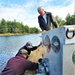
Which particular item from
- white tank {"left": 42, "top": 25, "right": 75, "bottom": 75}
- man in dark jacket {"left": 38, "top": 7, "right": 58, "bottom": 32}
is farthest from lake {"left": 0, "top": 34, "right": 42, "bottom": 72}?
white tank {"left": 42, "top": 25, "right": 75, "bottom": 75}

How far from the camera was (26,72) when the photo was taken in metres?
4.79

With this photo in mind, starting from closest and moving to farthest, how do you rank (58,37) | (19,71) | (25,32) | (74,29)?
1. (74,29)
2. (58,37)
3. (19,71)
4. (25,32)

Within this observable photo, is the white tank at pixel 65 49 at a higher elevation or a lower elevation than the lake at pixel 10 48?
higher

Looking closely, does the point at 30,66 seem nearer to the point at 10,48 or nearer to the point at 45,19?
the point at 45,19

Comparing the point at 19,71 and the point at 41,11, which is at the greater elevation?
the point at 41,11

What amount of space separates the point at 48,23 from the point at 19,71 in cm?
162

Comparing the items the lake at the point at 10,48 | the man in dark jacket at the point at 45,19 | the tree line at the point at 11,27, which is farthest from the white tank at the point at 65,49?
the tree line at the point at 11,27

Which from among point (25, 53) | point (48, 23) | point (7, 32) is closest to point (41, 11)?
point (48, 23)

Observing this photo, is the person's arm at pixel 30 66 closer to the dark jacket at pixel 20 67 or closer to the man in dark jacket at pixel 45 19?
the dark jacket at pixel 20 67

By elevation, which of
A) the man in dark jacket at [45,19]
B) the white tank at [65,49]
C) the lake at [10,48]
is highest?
the man in dark jacket at [45,19]

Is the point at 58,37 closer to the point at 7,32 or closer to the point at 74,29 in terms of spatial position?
the point at 74,29

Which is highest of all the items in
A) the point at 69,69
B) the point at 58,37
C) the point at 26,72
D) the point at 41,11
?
the point at 41,11

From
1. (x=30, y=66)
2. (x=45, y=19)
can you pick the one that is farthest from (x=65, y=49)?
(x=45, y=19)

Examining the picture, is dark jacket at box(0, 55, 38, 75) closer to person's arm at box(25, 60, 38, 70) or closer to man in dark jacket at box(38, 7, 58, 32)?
person's arm at box(25, 60, 38, 70)
